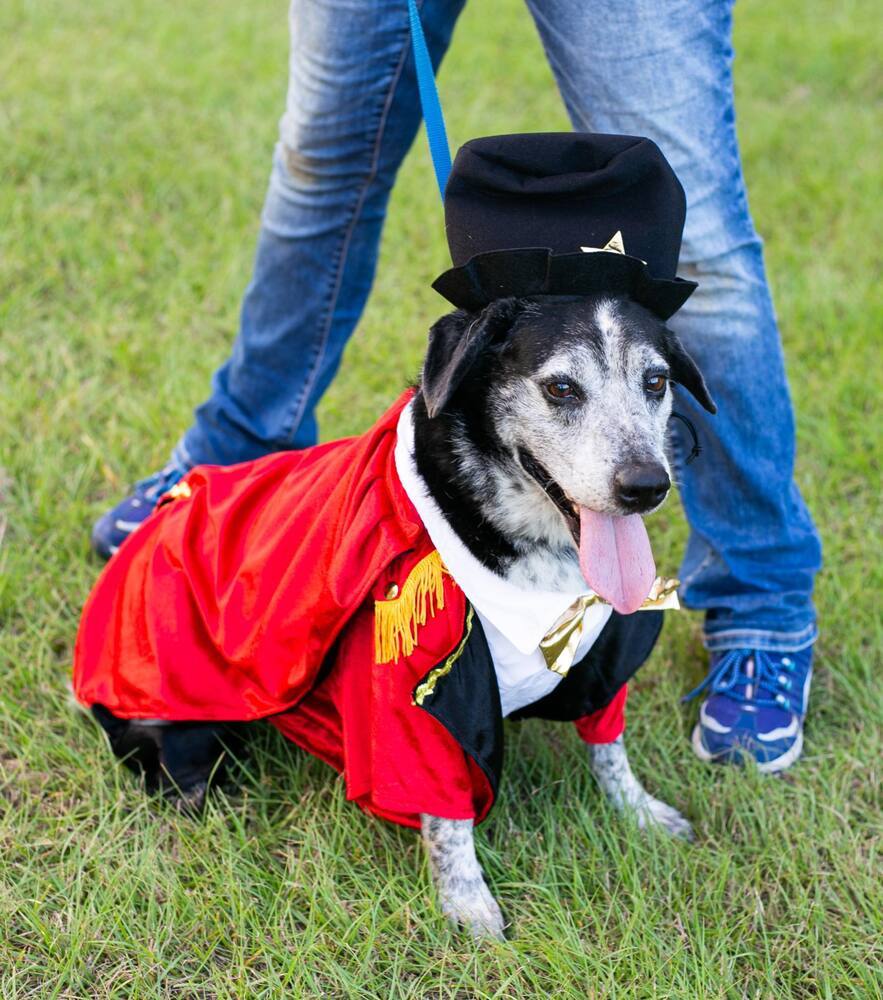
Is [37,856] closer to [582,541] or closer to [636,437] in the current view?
[582,541]

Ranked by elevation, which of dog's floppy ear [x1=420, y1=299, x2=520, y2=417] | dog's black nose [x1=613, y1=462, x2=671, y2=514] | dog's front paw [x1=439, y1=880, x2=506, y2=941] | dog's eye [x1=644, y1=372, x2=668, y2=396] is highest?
dog's floppy ear [x1=420, y1=299, x2=520, y2=417]

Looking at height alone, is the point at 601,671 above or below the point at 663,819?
above

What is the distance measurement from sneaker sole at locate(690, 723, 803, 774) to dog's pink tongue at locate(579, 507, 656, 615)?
0.78 meters

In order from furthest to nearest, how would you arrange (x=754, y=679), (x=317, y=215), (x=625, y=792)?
(x=317, y=215), (x=754, y=679), (x=625, y=792)

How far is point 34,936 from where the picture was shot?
220 cm

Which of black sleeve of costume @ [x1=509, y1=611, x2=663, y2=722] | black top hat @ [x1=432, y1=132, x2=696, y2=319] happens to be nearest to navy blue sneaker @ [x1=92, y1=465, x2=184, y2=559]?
black sleeve of costume @ [x1=509, y1=611, x2=663, y2=722]

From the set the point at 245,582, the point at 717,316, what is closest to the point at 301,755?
the point at 245,582

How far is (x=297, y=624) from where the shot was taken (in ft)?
7.20

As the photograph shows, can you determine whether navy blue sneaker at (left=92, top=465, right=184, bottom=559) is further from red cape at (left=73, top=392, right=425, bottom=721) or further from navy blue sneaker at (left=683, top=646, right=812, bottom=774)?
navy blue sneaker at (left=683, top=646, right=812, bottom=774)

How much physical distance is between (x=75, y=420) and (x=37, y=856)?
1.81 meters

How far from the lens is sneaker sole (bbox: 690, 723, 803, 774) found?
2650 mm

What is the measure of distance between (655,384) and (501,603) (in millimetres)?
506

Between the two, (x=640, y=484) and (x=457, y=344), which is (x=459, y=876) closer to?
(x=640, y=484)

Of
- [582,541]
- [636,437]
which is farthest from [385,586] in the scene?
[636,437]
